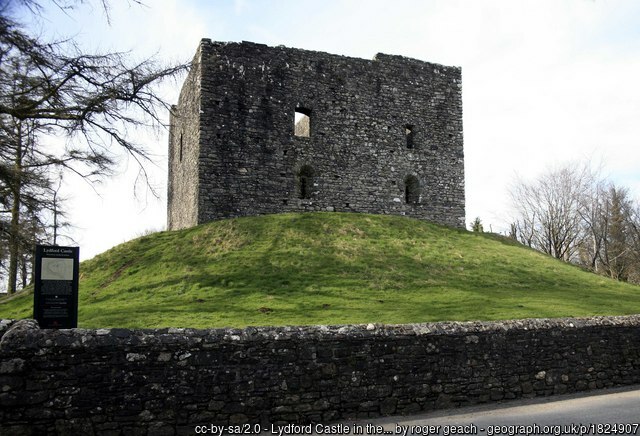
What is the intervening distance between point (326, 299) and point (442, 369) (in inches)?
280

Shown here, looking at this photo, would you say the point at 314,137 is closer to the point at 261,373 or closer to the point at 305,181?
the point at 305,181

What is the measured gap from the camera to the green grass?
576 inches

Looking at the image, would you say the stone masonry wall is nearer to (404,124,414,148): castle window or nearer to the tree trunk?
the tree trunk

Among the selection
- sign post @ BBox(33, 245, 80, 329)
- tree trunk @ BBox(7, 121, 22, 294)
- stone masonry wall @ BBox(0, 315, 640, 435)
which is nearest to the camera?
stone masonry wall @ BBox(0, 315, 640, 435)

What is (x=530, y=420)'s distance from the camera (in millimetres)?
8281

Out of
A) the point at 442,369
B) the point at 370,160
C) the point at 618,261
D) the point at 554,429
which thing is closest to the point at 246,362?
the point at 442,369

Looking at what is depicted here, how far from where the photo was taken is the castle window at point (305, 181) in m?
25.1

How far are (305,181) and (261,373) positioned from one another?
17.9 meters

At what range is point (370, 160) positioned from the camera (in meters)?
26.1

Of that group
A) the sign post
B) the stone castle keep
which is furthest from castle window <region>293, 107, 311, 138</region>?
the sign post

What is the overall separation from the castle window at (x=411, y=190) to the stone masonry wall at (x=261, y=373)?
16.5 m

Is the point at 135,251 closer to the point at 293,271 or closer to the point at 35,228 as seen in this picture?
the point at 35,228

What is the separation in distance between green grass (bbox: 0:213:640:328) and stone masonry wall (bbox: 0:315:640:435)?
3990 millimetres

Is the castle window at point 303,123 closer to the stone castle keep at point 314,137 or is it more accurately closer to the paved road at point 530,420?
the stone castle keep at point 314,137
